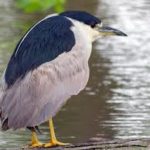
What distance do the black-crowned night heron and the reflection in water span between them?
247 cm

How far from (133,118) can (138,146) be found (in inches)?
136

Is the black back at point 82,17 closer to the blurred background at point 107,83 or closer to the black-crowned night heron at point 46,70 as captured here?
the black-crowned night heron at point 46,70

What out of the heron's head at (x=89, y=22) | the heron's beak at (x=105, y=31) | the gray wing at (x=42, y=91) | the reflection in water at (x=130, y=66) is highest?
the heron's head at (x=89, y=22)

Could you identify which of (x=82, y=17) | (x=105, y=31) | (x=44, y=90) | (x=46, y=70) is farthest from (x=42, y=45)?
(x=105, y=31)

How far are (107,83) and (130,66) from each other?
107cm

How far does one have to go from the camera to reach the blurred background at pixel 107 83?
30.7 ft

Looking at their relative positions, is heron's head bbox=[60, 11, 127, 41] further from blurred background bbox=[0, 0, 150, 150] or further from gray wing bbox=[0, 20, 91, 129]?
blurred background bbox=[0, 0, 150, 150]

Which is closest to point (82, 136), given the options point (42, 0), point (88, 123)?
point (88, 123)

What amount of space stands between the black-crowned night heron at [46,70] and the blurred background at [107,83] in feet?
6.40

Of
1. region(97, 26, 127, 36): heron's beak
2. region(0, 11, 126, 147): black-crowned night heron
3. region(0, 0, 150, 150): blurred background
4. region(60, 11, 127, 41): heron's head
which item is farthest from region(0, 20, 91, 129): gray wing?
region(0, 0, 150, 150): blurred background

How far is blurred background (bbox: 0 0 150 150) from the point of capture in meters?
9.36

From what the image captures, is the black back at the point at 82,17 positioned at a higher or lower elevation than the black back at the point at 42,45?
higher

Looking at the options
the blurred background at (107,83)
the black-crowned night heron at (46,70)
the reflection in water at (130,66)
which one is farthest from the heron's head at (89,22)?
the reflection in water at (130,66)

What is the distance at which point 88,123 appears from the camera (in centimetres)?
999
